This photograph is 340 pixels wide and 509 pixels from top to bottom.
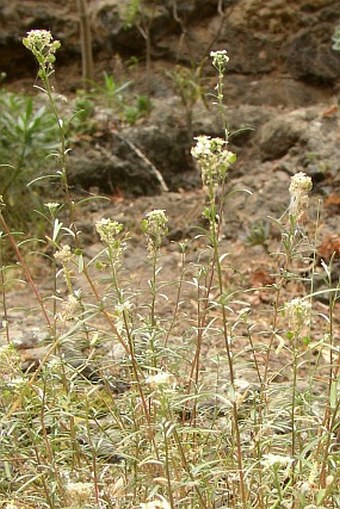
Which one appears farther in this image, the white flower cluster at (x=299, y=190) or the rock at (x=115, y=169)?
A: the rock at (x=115, y=169)

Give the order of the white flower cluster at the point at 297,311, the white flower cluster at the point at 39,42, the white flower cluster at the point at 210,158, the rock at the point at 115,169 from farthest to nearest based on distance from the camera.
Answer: the rock at the point at 115,169
the white flower cluster at the point at 39,42
the white flower cluster at the point at 297,311
the white flower cluster at the point at 210,158

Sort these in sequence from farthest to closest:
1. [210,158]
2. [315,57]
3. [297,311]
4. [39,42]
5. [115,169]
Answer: [315,57] → [115,169] → [39,42] → [297,311] → [210,158]

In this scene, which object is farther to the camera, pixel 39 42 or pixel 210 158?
pixel 39 42

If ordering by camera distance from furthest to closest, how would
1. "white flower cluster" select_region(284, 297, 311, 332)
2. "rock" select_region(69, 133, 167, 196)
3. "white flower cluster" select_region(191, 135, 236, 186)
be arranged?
1. "rock" select_region(69, 133, 167, 196)
2. "white flower cluster" select_region(284, 297, 311, 332)
3. "white flower cluster" select_region(191, 135, 236, 186)

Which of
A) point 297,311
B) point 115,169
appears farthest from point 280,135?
point 297,311

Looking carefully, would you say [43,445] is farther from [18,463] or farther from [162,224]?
[162,224]

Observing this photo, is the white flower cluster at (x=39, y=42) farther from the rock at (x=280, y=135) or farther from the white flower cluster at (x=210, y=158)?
the rock at (x=280, y=135)

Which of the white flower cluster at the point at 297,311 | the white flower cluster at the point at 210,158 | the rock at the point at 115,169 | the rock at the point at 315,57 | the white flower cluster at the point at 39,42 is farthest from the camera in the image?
the rock at the point at 315,57

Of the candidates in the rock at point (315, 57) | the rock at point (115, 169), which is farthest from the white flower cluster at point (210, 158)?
the rock at point (315, 57)

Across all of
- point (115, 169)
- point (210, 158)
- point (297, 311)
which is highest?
point (210, 158)

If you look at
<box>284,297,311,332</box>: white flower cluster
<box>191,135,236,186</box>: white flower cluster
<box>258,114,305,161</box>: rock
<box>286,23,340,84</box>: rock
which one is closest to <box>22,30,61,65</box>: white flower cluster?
<box>191,135,236,186</box>: white flower cluster

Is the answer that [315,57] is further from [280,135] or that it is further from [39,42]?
[39,42]

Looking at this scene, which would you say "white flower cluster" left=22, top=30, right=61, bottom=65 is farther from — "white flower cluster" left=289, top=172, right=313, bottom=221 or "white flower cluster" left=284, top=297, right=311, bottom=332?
"white flower cluster" left=284, top=297, right=311, bottom=332

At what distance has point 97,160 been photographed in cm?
577
